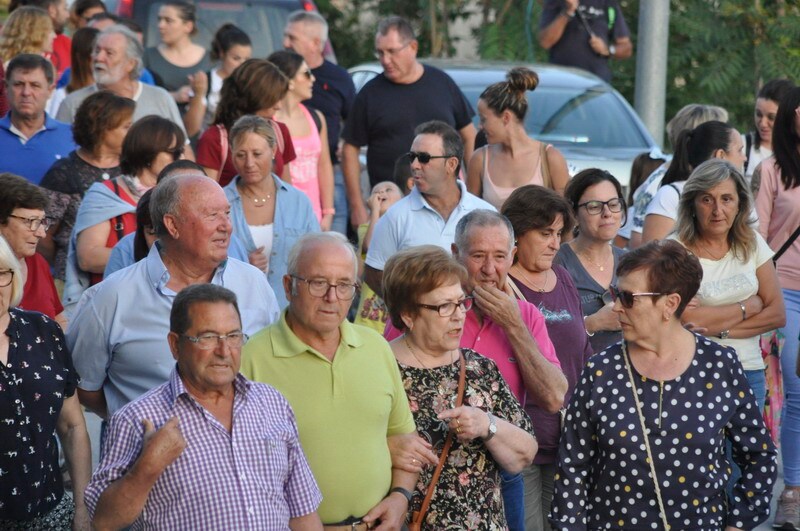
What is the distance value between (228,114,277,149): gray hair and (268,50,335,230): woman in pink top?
4.94 feet

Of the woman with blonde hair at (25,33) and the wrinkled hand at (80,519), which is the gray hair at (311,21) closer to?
the woman with blonde hair at (25,33)

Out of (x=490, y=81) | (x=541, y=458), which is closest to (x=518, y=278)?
(x=541, y=458)

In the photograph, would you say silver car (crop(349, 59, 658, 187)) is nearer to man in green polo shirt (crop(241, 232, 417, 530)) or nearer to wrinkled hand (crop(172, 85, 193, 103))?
wrinkled hand (crop(172, 85, 193, 103))

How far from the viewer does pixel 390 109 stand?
9.47 metres

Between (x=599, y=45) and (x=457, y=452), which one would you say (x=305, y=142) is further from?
(x=599, y=45)

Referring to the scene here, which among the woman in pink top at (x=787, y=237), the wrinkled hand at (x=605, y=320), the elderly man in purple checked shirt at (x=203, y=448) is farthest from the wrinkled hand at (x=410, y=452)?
the woman in pink top at (x=787, y=237)

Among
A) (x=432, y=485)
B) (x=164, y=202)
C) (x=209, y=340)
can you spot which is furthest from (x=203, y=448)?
(x=164, y=202)

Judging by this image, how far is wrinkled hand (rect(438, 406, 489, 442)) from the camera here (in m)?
4.86

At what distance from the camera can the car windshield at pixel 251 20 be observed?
540 inches

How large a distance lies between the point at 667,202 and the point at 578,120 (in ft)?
13.8

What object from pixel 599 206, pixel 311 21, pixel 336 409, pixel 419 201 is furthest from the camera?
pixel 311 21

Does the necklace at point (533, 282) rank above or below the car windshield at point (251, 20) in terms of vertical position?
above

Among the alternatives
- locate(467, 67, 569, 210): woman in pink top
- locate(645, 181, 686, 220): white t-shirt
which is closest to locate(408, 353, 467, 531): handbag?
locate(645, 181, 686, 220): white t-shirt

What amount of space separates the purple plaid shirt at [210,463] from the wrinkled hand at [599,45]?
935cm
